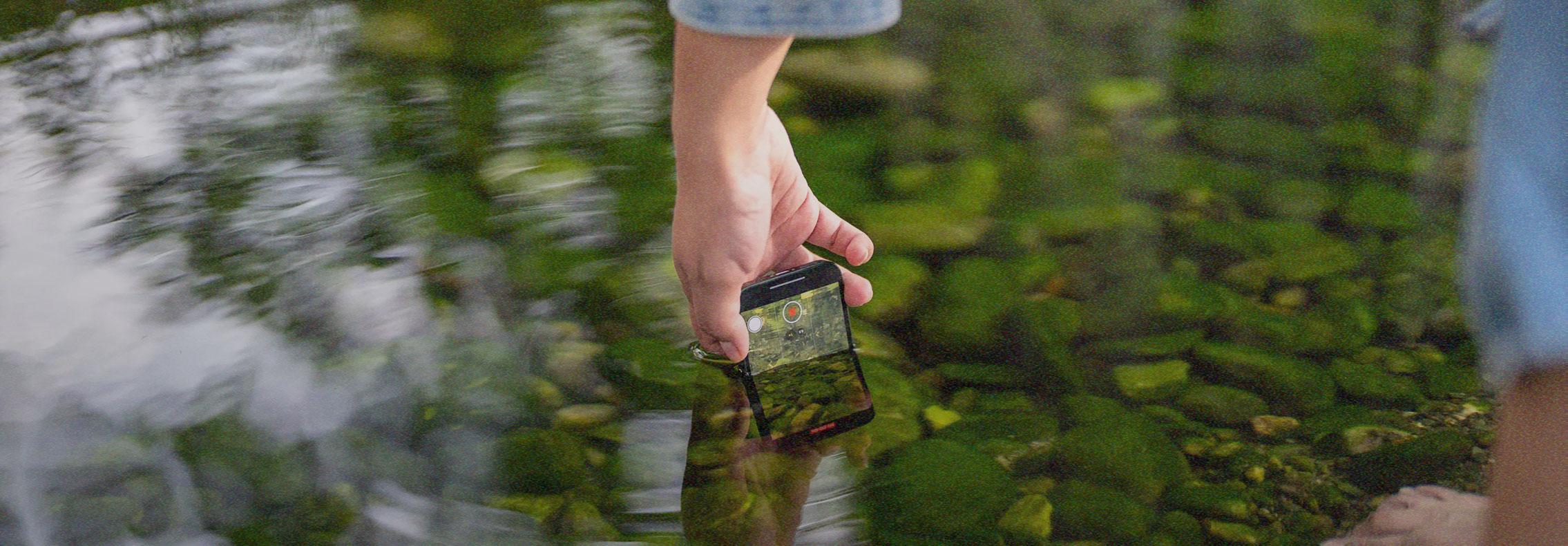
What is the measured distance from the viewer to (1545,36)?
0.54m

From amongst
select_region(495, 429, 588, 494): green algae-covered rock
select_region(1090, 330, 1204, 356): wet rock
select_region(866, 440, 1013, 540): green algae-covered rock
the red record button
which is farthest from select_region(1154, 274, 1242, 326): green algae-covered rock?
select_region(495, 429, 588, 494): green algae-covered rock

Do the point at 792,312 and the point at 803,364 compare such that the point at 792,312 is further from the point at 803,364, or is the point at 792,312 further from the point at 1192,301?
Answer: the point at 1192,301

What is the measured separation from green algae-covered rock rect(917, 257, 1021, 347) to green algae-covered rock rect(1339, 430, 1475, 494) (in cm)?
38

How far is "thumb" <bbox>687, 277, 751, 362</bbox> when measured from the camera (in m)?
0.88

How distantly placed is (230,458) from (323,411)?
10 cm

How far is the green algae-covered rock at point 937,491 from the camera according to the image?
99cm

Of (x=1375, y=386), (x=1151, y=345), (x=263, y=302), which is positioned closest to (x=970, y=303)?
(x=1151, y=345)

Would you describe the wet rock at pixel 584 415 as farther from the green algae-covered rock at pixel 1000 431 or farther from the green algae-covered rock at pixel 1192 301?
the green algae-covered rock at pixel 1192 301

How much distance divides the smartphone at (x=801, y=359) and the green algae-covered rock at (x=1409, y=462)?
461 millimetres

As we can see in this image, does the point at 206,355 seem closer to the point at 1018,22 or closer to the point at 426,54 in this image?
the point at 426,54

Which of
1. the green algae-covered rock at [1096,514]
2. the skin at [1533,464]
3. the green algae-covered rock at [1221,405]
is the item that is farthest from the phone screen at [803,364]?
the skin at [1533,464]

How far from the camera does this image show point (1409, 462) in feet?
3.39

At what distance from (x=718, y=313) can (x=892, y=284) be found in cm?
44

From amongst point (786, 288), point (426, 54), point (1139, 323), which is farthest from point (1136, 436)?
point (426, 54)
